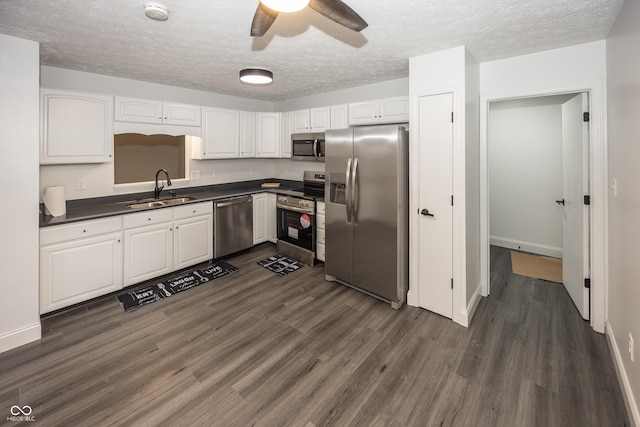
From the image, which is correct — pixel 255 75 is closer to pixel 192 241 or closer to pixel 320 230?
pixel 320 230

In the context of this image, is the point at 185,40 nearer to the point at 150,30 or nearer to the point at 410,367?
the point at 150,30

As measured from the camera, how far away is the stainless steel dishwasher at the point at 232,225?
4.23 meters

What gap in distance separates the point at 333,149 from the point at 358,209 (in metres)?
0.76

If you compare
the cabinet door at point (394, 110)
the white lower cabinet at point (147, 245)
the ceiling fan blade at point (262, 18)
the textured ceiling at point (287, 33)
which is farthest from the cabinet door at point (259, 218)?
the ceiling fan blade at point (262, 18)

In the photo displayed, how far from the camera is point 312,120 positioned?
14.6 feet

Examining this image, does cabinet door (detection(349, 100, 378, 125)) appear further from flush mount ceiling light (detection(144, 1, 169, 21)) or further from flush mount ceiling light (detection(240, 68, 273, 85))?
flush mount ceiling light (detection(144, 1, 169, 21))

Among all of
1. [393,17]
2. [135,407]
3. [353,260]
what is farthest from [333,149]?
[135,407]

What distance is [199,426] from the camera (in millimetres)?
1713

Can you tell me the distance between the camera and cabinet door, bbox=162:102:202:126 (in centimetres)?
387

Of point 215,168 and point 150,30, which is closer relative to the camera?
point 150,30

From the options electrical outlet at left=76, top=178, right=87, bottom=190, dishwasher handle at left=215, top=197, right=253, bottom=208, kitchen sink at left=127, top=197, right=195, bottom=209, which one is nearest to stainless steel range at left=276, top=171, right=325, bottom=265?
dishwasher handle at left=215, top=197, right=253, bottom=208

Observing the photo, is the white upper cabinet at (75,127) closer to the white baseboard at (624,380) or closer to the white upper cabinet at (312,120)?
the white upper cabinet at (312,120)

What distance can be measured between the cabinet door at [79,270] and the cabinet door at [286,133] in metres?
2.65

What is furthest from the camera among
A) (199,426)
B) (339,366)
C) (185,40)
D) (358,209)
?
(358,209)
